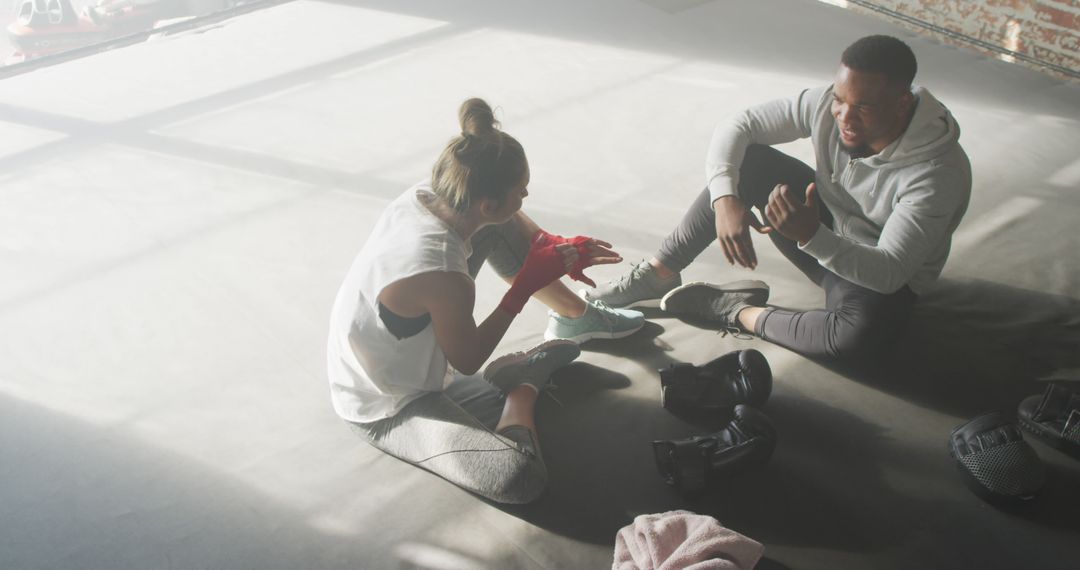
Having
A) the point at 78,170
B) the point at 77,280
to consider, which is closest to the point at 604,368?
the point at 77,280

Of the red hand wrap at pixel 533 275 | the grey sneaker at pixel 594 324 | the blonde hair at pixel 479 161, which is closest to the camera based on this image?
the blonde hair at pixel 479 161

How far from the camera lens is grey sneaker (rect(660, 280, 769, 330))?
2109 millimetres

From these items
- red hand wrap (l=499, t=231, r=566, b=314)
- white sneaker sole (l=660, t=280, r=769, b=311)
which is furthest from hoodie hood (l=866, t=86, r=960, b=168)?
red hand wrap (l=499, t=231, r=566, b=314)

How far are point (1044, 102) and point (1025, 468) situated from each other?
2.12 metres

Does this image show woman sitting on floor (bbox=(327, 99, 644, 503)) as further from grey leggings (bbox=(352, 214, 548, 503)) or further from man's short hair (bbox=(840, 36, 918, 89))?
man's short hair (bbox=(840, 36, 918, 89))

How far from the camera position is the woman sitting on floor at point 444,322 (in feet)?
5.12

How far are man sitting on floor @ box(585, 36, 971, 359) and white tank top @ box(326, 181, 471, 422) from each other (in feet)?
2.07

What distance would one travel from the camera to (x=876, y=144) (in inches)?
70.2

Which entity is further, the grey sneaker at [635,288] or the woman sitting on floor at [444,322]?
the grey sneaker at [635,288]

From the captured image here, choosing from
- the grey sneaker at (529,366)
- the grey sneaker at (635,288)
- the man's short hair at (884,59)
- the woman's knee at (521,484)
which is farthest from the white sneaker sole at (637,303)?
the man's short hair at (884,59)

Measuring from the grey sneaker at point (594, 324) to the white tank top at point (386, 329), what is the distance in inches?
15.3

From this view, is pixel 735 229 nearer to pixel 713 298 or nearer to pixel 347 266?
pixel 713 298

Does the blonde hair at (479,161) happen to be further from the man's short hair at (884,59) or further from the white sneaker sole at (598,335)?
the man's short hair at (884,59)

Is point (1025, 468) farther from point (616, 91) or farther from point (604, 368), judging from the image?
point (616, 91)
